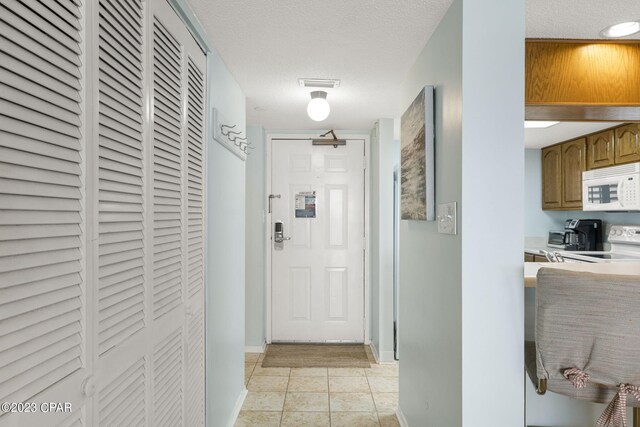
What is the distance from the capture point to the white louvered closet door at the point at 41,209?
2.43ft

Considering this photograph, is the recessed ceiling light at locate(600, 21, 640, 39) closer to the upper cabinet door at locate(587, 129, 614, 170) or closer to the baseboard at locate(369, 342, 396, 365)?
the upper cabinet door at locate(587, 129, 614, 170)

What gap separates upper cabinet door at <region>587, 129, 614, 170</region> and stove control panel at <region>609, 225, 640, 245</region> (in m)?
0.65

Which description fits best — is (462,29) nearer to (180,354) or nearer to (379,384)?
(180,354)

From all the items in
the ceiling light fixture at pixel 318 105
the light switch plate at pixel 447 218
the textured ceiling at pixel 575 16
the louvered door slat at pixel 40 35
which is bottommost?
the light switch plate at pixel 447 218

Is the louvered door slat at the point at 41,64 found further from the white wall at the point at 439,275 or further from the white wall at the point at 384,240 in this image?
the white wall at the point at 384,240

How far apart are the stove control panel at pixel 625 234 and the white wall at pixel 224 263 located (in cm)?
369

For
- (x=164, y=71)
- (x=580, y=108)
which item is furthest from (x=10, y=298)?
(x=580, y=108)

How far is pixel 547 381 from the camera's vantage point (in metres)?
1.52

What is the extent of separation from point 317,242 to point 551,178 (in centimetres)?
306

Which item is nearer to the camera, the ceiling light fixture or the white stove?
the ceiling light fixture

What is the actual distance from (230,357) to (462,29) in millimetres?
2368

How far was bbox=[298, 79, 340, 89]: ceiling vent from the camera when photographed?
286 centimetres

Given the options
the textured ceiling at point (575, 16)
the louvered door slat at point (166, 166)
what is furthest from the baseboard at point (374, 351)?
the textured ceiling at point (575, 16)

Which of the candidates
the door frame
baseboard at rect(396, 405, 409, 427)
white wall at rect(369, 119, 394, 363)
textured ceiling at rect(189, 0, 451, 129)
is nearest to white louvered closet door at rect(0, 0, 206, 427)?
textured ceiling at rect(189, 0, 451, 129)
